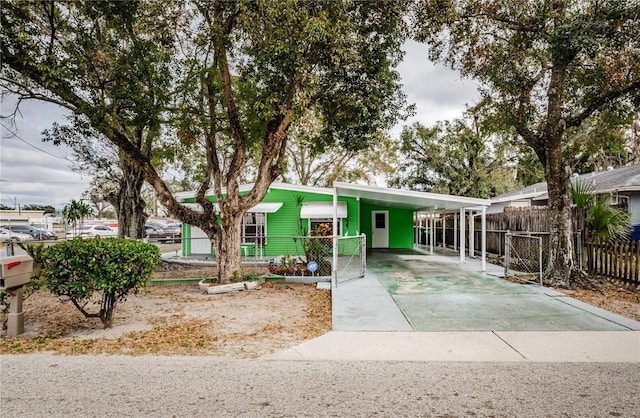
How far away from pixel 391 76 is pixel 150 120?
6.19 metres

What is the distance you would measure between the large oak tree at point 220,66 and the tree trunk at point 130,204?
4.35m

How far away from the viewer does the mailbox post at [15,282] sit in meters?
4.71

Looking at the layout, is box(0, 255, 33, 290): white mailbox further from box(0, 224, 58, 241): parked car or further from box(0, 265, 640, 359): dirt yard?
box(0, 224, 58, 241): parked car

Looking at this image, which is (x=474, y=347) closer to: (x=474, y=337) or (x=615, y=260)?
(x=474, y=337)

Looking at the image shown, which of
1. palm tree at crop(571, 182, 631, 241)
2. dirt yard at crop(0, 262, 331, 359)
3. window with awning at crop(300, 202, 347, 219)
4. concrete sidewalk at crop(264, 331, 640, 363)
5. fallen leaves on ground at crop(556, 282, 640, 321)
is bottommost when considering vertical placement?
dirt yard at crop(0, 262, 331, 359)

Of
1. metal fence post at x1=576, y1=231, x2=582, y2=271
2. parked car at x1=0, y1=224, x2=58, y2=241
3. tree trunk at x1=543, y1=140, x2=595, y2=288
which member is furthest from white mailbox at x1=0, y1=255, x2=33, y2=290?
parked car at x1=0, y1=224, x2=58, y2=241

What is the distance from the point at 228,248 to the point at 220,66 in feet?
14.1

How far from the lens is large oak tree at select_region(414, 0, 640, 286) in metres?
7.17

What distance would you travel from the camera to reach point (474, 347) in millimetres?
4406

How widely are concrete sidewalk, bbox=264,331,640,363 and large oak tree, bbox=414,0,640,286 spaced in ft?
13.2

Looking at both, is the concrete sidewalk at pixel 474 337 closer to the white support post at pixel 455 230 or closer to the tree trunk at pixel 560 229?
the tree trunk at pixel 560 229

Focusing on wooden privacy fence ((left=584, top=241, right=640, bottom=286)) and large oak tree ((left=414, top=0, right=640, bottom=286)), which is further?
wooden privacy fence ((left=584, top=241, right=640, bottom=286))

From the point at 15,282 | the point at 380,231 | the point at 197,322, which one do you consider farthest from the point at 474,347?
the point at 380,231

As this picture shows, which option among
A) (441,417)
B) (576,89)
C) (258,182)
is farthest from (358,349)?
(576,89)
